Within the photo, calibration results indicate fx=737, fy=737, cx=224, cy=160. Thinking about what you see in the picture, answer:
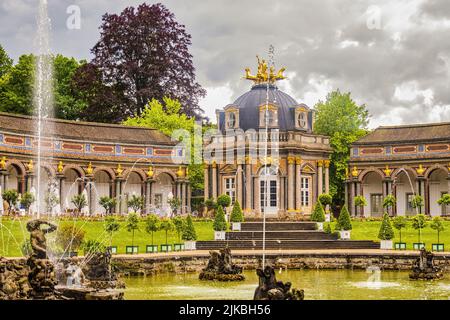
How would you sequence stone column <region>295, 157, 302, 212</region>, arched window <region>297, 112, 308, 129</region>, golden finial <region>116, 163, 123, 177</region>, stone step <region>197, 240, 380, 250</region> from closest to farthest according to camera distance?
stone step <region>197, 240, 380, 250</region> → stone column <region>295, 157, 302, 212</region> → golden finial <region>116, 163, 123, 177</region> → arched window <region>297, 112, 308, 129</region>

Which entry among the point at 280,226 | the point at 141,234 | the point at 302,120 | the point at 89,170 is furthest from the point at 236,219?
the point at 89,170

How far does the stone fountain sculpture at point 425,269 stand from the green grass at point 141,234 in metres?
9.52

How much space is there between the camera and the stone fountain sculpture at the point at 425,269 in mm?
28531

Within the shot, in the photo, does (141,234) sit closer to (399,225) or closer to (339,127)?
(399,225)

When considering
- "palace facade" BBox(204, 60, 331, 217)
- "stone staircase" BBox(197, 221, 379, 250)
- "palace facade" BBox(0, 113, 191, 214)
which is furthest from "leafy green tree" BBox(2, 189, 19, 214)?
"palace facade" BBox(204, 60, 331, 217)

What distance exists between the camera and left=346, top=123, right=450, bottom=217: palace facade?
5453 cm

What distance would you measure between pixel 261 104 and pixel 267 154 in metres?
3.97

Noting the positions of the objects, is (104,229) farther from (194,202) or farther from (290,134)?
(194,202)

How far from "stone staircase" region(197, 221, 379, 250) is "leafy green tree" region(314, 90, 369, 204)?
15.7 meters

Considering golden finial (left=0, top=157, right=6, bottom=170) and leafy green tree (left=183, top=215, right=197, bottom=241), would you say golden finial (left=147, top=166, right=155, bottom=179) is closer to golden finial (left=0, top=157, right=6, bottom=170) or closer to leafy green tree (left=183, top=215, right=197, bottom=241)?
golden finial (left=0, top=157, right=6, bottom=170)

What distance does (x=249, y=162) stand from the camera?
2051 inches

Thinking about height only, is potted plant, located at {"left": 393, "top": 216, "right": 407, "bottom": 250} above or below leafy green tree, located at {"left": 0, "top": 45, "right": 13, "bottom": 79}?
below

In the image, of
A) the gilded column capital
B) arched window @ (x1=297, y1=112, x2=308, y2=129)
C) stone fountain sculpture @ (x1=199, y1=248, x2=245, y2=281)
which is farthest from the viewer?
arched window @ (x1=297, y1=112, x2=308, y2=129)

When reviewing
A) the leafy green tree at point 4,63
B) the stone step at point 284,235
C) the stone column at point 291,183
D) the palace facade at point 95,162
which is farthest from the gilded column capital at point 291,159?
the leafy green tree at point 4,63
